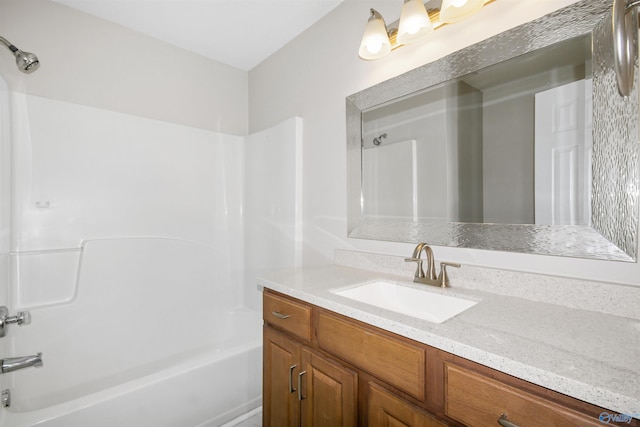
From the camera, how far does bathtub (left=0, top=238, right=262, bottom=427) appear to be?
138cm

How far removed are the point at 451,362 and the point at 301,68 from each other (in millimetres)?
1915

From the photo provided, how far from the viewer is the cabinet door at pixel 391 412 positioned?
0.77 metres

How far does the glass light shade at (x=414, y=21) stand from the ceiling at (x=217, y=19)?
0.64 m

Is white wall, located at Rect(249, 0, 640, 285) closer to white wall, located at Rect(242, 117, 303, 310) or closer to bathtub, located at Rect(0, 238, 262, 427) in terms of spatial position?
white wall, located at Rect(242, 117, 303, 310)

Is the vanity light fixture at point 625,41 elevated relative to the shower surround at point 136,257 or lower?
elevated

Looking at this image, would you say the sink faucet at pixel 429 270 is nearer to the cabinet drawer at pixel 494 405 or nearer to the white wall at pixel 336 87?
the white wall at pixel 336 87

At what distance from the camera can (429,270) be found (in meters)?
1.20

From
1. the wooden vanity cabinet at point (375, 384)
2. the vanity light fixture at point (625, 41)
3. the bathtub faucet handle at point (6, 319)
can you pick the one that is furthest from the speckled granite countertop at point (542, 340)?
the bathtub faucet handle at point (6, 319)

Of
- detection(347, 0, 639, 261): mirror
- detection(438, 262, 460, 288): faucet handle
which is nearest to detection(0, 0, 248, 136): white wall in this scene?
detection(347, 0, 639, 261): mirror

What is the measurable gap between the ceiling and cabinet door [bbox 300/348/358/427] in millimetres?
1884

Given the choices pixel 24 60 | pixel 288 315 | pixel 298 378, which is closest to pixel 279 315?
pixel 288 315

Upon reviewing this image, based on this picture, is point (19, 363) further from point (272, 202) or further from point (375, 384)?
point (272, 202)

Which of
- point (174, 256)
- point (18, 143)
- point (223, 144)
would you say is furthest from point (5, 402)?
point (223, 144)

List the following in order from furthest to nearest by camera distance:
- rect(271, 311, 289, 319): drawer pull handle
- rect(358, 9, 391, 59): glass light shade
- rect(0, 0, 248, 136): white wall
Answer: rect(0, 0, 248, 136): white wall, rect(358, 9, 391, 59): glass light shade, rect(271, 311, 289, 319): drawer pull handle
